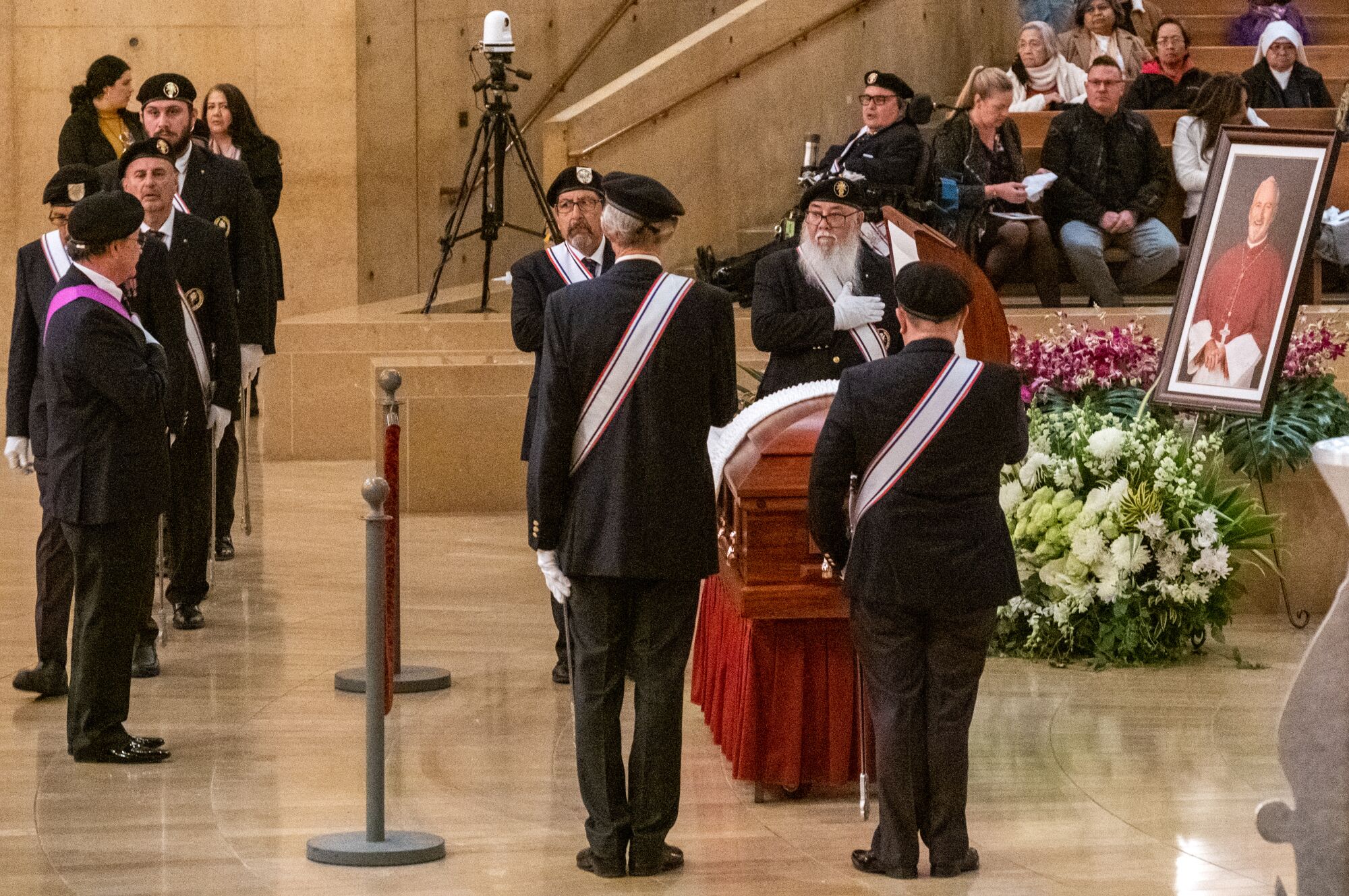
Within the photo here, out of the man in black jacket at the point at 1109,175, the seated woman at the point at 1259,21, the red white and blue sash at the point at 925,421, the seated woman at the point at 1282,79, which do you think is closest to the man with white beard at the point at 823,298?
the red white and blue sash at the point at 925,421

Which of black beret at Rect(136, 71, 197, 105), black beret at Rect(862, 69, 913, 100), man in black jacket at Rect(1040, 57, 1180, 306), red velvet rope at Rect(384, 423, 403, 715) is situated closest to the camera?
red velvet rope at Rect(384, 423, 403, 715)

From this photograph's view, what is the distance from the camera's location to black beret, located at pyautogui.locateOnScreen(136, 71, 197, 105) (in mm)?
8547

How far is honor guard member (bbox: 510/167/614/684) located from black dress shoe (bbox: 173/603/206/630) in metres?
1.71

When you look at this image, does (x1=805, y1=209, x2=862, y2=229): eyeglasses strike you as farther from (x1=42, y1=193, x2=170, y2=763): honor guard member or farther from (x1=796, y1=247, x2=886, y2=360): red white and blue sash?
(x1=42, y1=193, x2=170, y2=763): honor guard member

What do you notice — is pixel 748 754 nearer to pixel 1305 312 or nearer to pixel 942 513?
pixel 942 513

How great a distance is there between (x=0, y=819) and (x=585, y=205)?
258 cm

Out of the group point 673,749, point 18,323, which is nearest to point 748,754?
point 673,749

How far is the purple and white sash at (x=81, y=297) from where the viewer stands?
5895 millimetres

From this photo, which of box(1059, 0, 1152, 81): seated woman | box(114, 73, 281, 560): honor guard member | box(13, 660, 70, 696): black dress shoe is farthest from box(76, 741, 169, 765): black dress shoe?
box(1059, 0, 1152, 81): seated woman

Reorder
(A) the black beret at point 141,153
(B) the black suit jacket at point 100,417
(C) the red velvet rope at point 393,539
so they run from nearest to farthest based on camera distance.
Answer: (B) the black suit jacket at point 100,417, (C) the red velvet rope at point 393,539, (A) the black beret at point 141,153

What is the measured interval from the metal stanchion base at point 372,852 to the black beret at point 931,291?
184 cm

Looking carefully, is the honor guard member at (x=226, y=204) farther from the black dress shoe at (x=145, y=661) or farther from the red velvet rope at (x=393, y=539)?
the red velvet rope at (x=393, y=539)

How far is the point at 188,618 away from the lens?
25.8ft

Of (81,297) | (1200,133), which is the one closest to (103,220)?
(81,297)
